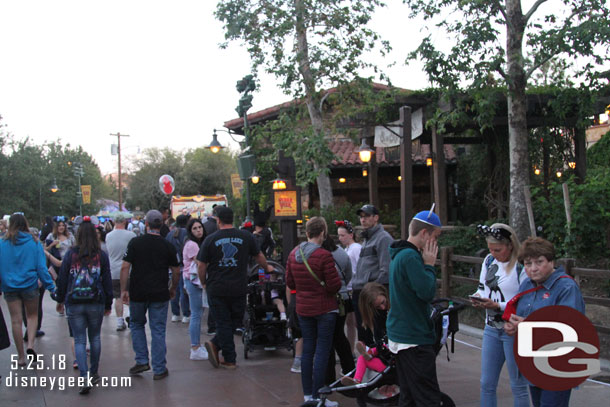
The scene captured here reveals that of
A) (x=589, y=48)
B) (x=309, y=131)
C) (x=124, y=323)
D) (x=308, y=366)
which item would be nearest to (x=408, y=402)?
(x=308, y=366)

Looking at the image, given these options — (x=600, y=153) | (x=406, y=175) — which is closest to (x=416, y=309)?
(x=406, y=175)

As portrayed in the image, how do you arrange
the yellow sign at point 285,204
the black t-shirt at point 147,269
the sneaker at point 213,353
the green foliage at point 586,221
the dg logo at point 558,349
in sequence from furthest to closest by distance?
the yellow sign at point 285,204 < the green foliage at point 586,221 < the sneaker at point 213,353 < the black t-shirt at point 147,269 < the dg logo at point 558,349

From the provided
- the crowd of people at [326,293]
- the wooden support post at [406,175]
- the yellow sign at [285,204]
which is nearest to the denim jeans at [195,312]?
the crowd of people at [326,293]

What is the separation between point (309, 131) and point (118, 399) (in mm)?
11420

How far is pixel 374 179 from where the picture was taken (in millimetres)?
18016

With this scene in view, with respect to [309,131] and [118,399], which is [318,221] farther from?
[309,131]

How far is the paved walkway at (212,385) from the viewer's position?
573 cm

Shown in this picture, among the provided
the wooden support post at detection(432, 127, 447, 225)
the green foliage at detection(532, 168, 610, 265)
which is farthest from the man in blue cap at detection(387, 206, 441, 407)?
the wooden support post at detection(432, 127, 447, 225)

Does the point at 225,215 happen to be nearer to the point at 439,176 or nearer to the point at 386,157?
the point at 439,176

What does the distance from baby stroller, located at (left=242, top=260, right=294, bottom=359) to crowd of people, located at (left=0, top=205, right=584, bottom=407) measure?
0.20 metres

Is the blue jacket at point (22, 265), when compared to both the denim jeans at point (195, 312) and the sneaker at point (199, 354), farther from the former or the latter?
the sneaker at point (199, 354)

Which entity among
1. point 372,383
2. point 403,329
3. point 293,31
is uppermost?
point 293,31

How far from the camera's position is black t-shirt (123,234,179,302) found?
21.6 ft

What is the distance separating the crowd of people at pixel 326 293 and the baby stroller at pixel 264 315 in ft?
0.66
